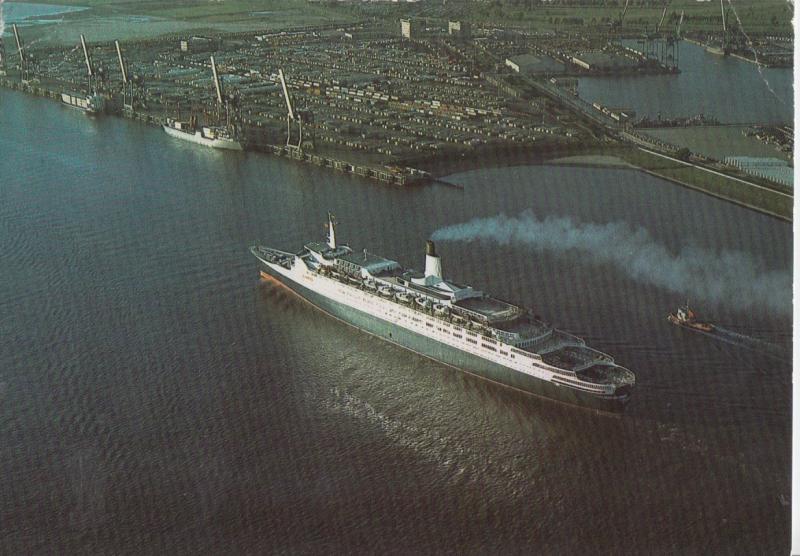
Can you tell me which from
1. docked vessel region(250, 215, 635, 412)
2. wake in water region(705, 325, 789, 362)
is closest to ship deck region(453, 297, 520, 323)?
docked vessel region(250, 215, 635, 412)

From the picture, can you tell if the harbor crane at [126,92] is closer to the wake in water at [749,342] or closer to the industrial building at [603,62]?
the industrial building at [603,62]

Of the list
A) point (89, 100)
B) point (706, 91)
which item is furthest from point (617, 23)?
point (89, 100)

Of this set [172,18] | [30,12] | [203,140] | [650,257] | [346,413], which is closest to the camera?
[346,413]

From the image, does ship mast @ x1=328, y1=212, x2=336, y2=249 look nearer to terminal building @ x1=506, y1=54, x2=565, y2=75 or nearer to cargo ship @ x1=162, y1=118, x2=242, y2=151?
cargo ship @ x1=162, y1=118, x2=242, y2=151

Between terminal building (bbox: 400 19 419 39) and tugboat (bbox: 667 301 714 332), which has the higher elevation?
terminal building (bbox: 400 19 419 39)

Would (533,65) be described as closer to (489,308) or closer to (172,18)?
(172,18)

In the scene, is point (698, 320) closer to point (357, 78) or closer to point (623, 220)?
point (623, 220)

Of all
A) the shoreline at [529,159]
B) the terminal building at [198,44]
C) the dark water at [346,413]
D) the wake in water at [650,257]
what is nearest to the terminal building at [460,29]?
the terminal building at [198,44]
